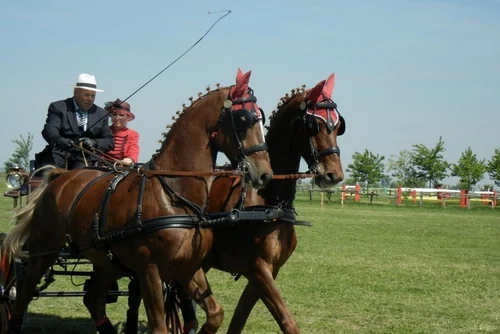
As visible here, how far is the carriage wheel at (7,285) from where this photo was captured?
783cm

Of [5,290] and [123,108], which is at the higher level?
[123,108]

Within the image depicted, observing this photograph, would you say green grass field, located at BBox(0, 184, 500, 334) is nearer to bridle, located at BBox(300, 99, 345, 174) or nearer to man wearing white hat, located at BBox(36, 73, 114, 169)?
man wearing white hat, located at BBox(36, 73, 114, 169)

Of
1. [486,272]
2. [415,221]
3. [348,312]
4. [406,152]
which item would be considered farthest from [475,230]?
[406,152]

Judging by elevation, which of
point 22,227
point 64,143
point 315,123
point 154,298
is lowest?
point 154,298

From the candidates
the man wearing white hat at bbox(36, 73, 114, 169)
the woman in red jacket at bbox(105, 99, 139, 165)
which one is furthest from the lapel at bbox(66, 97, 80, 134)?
the woman in red jacket at bbox(105, 99, 139, 165)

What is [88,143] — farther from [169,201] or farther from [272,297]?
[272,297]

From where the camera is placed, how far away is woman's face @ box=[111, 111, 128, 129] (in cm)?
883

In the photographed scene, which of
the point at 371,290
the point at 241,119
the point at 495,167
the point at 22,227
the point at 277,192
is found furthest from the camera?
the point at 495,167

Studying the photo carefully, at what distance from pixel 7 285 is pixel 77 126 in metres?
1.81

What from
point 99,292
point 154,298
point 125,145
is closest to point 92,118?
point 125,145

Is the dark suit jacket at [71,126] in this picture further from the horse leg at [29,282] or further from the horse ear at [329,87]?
the horse ear at [329,87]

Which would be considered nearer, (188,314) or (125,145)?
(188,314)

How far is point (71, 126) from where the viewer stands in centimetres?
797

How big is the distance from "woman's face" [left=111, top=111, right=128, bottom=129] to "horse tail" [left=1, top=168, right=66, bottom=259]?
138cm
